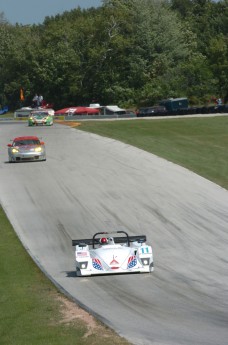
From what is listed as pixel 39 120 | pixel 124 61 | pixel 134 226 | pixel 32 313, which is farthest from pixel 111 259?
pixel 124 61

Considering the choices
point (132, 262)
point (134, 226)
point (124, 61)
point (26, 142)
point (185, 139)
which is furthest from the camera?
point (124, 61)

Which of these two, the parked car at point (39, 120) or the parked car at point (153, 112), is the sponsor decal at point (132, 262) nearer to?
the parked car at point (39, 120)

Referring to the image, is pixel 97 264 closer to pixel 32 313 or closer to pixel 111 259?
pixel 111 259

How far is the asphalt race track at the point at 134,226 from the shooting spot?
1728 centimetres

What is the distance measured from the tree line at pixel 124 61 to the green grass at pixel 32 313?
90.0 metres

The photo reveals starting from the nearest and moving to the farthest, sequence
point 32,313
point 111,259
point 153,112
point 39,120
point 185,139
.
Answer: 1. point 32,313
2. point 111,259
3. point 185,139
4. point 39,120
5. point 153,112

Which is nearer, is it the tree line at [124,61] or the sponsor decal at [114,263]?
the sponsor decal at [114,263]

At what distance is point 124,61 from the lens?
121312 mm

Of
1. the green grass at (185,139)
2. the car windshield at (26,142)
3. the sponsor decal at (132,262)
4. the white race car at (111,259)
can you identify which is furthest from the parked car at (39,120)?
→ the sponsor decal at (132,262)

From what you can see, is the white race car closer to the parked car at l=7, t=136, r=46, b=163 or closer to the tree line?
the parked car at l=7, t=136, r=46, b=163

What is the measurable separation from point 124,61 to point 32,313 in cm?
10546

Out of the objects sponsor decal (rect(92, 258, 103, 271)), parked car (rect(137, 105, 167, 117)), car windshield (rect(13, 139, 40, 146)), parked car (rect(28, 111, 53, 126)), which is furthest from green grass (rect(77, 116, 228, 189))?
sponsor decal (rect(92, 258, 103, 271))

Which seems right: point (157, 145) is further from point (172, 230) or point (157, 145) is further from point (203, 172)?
point (172, 230)

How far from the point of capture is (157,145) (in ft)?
184
